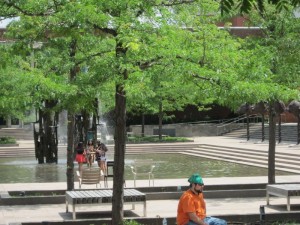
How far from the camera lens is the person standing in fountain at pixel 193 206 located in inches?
408

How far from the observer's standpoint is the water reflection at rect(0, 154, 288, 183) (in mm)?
25812

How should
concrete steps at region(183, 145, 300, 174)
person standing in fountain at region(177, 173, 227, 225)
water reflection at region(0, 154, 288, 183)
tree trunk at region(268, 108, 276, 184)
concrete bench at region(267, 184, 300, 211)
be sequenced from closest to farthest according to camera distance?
person standing in fountain at region(177, 173, 227, 225), concrete bench at region(267, 184, 300, 211), tree trunk at region(268, 108, 276, 184), water reflection at region(0, 154, 288, 183), concrete steps at region(183, 145, 300, 174)

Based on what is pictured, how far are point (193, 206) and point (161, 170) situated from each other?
18244 mm

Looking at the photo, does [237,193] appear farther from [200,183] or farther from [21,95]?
[200,183]

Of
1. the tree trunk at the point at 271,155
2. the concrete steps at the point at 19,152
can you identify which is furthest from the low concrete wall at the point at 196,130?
the tree trunk at the point at 271,155

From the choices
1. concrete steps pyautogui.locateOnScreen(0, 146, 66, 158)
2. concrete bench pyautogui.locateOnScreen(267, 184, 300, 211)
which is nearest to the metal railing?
concrete steps pyautogui.locateOnScreen(0, 146, 66, 158)

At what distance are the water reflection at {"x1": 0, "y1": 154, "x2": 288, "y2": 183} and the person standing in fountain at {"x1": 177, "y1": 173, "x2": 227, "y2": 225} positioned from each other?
14.4 metres

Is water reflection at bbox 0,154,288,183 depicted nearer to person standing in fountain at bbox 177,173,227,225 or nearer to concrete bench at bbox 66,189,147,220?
concrete bench at bbox 66,189,147,220

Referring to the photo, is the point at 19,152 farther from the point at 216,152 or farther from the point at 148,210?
the point at 148,210

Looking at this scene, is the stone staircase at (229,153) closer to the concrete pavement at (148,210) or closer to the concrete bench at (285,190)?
the concrete pavement at (148,210)

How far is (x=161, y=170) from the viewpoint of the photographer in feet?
93.9

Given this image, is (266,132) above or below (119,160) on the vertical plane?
below

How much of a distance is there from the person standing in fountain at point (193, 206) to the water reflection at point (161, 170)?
14403mm

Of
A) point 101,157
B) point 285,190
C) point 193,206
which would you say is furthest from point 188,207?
point 101,157
